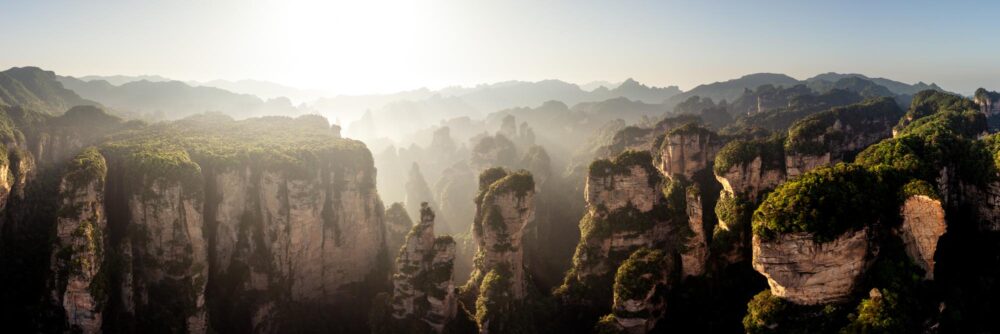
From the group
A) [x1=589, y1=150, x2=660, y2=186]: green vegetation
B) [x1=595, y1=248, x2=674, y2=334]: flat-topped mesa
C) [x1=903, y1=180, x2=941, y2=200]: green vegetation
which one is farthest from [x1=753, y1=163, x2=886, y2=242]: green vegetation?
[x1=589, y1=150, x2=660, y2=186]: green vegetation

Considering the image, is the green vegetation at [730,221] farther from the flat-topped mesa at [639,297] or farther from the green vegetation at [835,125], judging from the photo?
the green vegetation at [835,125]

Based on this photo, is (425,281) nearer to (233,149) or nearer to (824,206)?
(233,149)

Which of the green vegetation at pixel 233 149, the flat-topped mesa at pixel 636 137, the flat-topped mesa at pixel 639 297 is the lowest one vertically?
the flat-topped mesa at pixel 639 297

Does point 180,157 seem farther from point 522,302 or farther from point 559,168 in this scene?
point 559,168

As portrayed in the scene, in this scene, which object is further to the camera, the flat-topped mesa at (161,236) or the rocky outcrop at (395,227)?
the rocky outcrop at (395,227)

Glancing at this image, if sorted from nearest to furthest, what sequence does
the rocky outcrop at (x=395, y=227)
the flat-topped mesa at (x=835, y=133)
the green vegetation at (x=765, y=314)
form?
the green vegetation at (x=765, y=314) → the flat-topped mesa at (x=835, y=133) → the rocky outcrop at (x=395, y=227)

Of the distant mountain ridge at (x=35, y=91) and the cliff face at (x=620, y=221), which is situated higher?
the distant mountain ridge at (x=35, y=91)

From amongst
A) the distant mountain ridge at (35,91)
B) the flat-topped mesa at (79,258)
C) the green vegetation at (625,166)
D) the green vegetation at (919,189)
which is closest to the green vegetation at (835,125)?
the green vegetation at (625,166)
